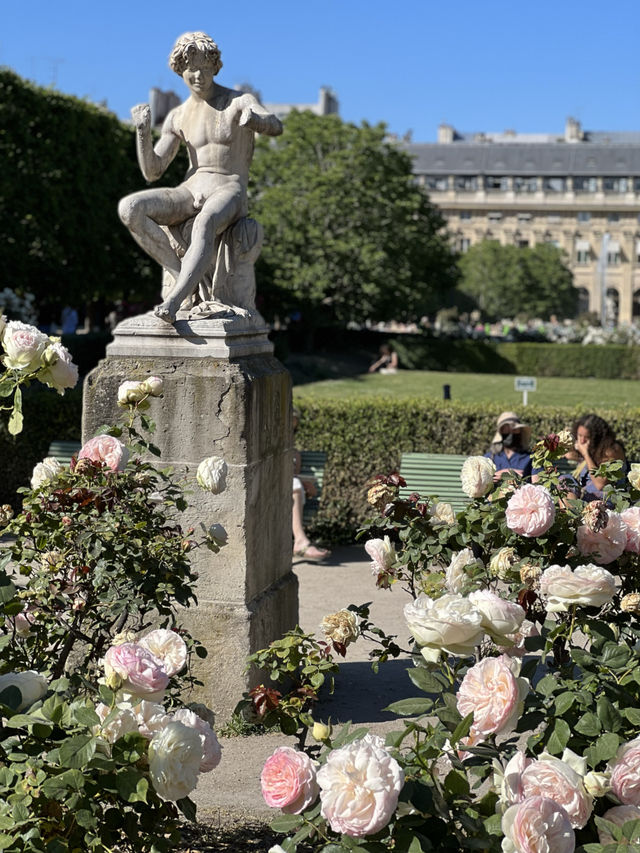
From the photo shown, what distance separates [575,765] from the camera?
7.46ft

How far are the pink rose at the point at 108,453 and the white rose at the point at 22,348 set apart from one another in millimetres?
686

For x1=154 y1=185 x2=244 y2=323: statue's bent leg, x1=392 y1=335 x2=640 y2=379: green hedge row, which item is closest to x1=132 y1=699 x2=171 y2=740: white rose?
x1=154 y1=185 x2=244 y2=323: statue's bent leg

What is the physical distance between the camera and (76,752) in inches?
86.4

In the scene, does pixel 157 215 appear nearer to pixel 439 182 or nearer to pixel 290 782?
pixel 290 782

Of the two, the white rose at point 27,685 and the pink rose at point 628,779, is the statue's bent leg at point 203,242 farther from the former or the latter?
the pink rose at point 628,779

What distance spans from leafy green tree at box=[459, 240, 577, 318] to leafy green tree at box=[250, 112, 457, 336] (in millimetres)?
31686

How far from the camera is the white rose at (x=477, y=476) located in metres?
3.31

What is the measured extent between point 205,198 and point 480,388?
74.5 feet

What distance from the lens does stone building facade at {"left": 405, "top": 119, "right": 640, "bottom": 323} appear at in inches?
3551

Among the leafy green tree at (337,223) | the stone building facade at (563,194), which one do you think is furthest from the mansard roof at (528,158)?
the leafy green tree at (337,223)

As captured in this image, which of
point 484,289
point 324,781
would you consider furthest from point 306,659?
Answer: point 484,289

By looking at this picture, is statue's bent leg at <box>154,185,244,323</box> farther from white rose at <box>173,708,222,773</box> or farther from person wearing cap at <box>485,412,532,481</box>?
white rose at <box>173,708,222,773</box>

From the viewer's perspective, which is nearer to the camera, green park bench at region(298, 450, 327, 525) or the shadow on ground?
the shadow on ground

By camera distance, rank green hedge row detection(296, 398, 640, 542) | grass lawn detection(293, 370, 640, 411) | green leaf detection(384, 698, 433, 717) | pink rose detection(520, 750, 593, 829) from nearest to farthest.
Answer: pink rose detection(520, 750, 593, 829)
green leaf detection(384, 698, 433, 717)
green hedge row detection(296, 398, 640, 542)
grass lawn detection(293, 370, 640, 411)
